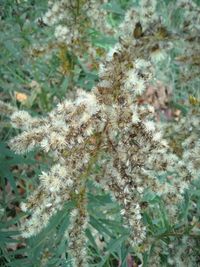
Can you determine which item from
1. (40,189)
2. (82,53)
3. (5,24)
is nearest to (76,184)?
(40,189)

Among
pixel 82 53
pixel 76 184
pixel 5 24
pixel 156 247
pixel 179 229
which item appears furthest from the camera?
pixel 5 24

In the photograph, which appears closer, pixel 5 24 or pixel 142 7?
pixel 142 7

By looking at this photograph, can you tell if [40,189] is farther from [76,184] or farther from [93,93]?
[93,93]

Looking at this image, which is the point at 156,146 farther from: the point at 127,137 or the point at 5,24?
the point at 5,24

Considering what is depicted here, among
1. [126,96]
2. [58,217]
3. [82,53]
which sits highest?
[82,53]

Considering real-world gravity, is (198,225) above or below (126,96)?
below

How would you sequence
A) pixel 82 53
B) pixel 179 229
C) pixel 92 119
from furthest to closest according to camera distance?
pixel 82 53 < pixel 179 229 < pixel 92 119

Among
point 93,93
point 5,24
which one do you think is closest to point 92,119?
point 93,93
